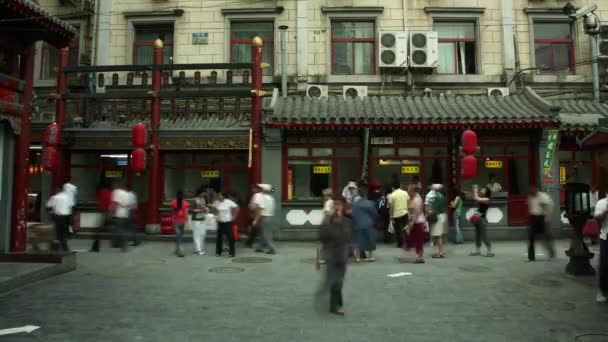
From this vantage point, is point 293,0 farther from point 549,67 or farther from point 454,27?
point 549,67

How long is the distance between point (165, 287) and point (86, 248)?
6.34 metres

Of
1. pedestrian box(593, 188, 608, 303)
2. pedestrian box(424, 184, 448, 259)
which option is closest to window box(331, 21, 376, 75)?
pedestrian box(424, 184, 448, 259)

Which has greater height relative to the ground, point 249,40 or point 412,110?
point 249,40

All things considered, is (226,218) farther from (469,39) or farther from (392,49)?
(469,39)

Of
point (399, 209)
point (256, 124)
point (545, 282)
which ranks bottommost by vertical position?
point (545, 282)

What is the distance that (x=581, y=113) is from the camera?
15281mm

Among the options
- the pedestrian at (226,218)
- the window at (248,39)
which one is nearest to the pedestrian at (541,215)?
the pedestrian at (226,218)

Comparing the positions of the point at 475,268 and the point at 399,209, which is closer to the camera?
the point at 475,268

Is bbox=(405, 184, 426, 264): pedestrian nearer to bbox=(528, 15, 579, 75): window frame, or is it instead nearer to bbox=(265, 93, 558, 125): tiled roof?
bbox=(265, 93, 558, 125): tiled roof

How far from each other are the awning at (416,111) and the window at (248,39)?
7.51ft

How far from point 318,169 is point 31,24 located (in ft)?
29.2

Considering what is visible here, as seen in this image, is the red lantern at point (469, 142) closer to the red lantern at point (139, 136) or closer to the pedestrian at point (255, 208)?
the pedestrian at point (255, 208)

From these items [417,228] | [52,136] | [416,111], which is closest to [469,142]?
[416,111]

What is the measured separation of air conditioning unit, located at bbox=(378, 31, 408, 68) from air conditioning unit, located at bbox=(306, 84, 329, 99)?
2.18m
